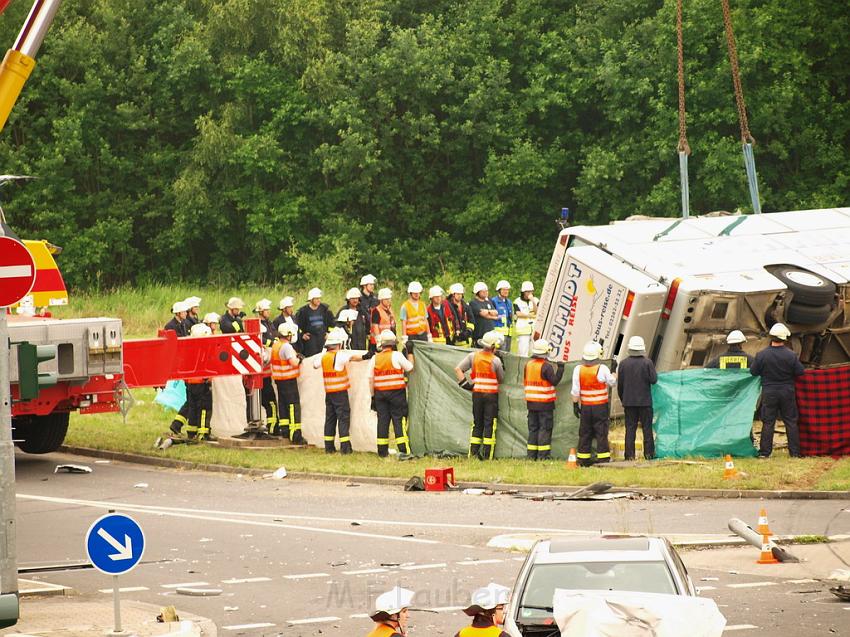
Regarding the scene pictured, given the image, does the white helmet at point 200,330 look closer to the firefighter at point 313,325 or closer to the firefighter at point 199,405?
the firefighter at point 199,405

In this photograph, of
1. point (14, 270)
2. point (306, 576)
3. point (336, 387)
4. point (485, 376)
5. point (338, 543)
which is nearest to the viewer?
point (14, 270)

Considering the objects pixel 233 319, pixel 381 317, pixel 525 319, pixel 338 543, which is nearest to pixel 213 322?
pixel 233 319

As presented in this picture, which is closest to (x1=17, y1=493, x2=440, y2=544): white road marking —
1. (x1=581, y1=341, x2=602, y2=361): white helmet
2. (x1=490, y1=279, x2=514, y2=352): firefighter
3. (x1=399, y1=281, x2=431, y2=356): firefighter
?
(x1=581, y1=341, x2=602, y2=361): white helmet

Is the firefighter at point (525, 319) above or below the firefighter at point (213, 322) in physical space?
below

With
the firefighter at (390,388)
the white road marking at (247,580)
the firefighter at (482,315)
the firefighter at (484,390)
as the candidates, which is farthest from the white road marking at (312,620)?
the firefighter at (482,315)

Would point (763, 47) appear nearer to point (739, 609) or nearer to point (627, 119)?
point (627, 119)

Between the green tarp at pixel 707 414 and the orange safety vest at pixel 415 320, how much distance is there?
748cm

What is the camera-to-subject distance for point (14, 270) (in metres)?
11.6

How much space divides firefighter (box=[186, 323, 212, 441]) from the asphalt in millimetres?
2010

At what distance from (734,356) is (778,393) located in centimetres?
132

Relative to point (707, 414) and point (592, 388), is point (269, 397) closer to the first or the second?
point (592, 388)

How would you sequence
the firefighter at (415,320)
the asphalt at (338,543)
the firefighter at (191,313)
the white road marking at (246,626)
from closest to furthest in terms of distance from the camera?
the white road marking at (246,626)
the asphalt at (338,543)
the firefighter at (191,313)
the firefighter at (415,320)

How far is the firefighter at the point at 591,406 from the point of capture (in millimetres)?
20797

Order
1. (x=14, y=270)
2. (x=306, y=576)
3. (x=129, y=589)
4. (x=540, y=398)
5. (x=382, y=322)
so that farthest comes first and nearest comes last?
(x=382, y=322), (x=540, y=398), (x=306, y=576), (x=129, y=589), (x=14, y=270)
